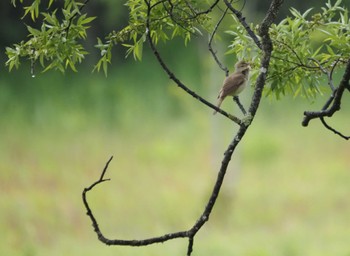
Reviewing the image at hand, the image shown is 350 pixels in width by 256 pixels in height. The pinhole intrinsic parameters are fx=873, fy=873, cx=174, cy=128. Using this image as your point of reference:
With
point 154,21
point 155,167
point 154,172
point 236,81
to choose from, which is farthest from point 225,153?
point 155,167

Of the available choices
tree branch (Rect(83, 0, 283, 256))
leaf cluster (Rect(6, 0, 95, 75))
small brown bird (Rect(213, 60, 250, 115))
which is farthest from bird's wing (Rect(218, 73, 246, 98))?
tree branch (Rect(83, 0, 283, 256))

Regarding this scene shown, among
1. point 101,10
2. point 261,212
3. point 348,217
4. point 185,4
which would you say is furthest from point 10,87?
point 185,4

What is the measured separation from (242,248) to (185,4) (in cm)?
922

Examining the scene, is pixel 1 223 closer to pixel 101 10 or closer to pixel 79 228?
pixel 79 228

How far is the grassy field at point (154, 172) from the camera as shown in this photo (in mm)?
13805

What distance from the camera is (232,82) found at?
4.63 metres

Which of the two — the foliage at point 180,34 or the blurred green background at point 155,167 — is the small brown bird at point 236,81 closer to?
the foliage at point 180,34

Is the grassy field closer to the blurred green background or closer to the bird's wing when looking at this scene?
the blurred green background

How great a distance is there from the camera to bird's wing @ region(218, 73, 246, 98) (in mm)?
4566

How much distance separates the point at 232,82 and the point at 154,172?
42.2ft

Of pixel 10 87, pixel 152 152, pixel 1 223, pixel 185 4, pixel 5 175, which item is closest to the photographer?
pixel 185 4

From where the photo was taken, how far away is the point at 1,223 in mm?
14039

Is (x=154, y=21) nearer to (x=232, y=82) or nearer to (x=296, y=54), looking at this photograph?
(x=296, y=54)

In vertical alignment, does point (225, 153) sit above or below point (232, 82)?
below
